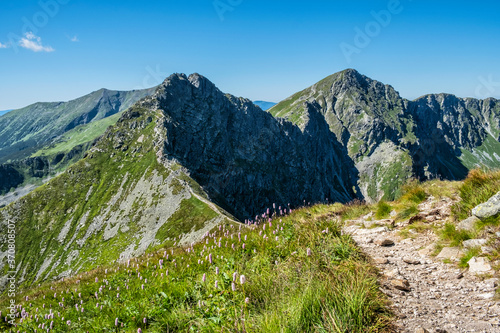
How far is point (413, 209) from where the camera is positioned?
10305mm

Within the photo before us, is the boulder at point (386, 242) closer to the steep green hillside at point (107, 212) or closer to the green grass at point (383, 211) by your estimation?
the green grass at point (383, 211)

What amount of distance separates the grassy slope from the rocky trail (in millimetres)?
448

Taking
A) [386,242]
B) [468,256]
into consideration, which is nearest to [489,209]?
[468,256]

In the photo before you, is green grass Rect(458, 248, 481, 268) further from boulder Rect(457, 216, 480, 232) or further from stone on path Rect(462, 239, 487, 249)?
boulder Rect(457, 216, 480, 232)

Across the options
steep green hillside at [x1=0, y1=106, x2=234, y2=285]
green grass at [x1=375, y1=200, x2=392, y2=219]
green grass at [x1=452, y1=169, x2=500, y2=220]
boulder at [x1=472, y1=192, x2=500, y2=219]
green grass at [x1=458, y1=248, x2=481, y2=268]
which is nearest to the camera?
green grass at [x1=458, y1=248, x2=481, y2=268]

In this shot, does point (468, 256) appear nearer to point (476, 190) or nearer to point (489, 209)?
point (489, 209)

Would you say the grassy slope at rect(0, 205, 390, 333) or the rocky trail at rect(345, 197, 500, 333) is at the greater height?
the grassy slope at rect(0, 205, 390, 333)

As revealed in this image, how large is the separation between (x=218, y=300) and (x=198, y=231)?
3408 inches

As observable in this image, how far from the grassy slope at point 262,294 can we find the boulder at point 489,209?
11.7ft

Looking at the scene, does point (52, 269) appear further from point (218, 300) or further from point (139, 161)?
point (218, 300)

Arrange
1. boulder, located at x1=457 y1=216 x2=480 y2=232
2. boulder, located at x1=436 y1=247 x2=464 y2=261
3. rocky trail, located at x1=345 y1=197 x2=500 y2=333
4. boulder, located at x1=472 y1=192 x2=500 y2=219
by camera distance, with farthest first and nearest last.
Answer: boulder, located at x1=457 y1=216 x2=480 y2=232, boulder, located at x1=472 y1=192 x2=500 y2=219, boulder, located at x1=436 y1=247 x2=464 y2=261, rocky trail, located at x1=345 y1=197 x2=500 y2=333

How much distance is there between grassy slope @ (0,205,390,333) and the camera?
13.0 ft

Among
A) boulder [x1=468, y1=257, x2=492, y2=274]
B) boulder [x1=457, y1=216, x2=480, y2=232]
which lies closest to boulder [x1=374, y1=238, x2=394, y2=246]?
boulder [x1=457, y1=216, x2=480, y2=232]

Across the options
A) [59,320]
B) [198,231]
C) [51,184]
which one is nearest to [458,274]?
[59,320]
